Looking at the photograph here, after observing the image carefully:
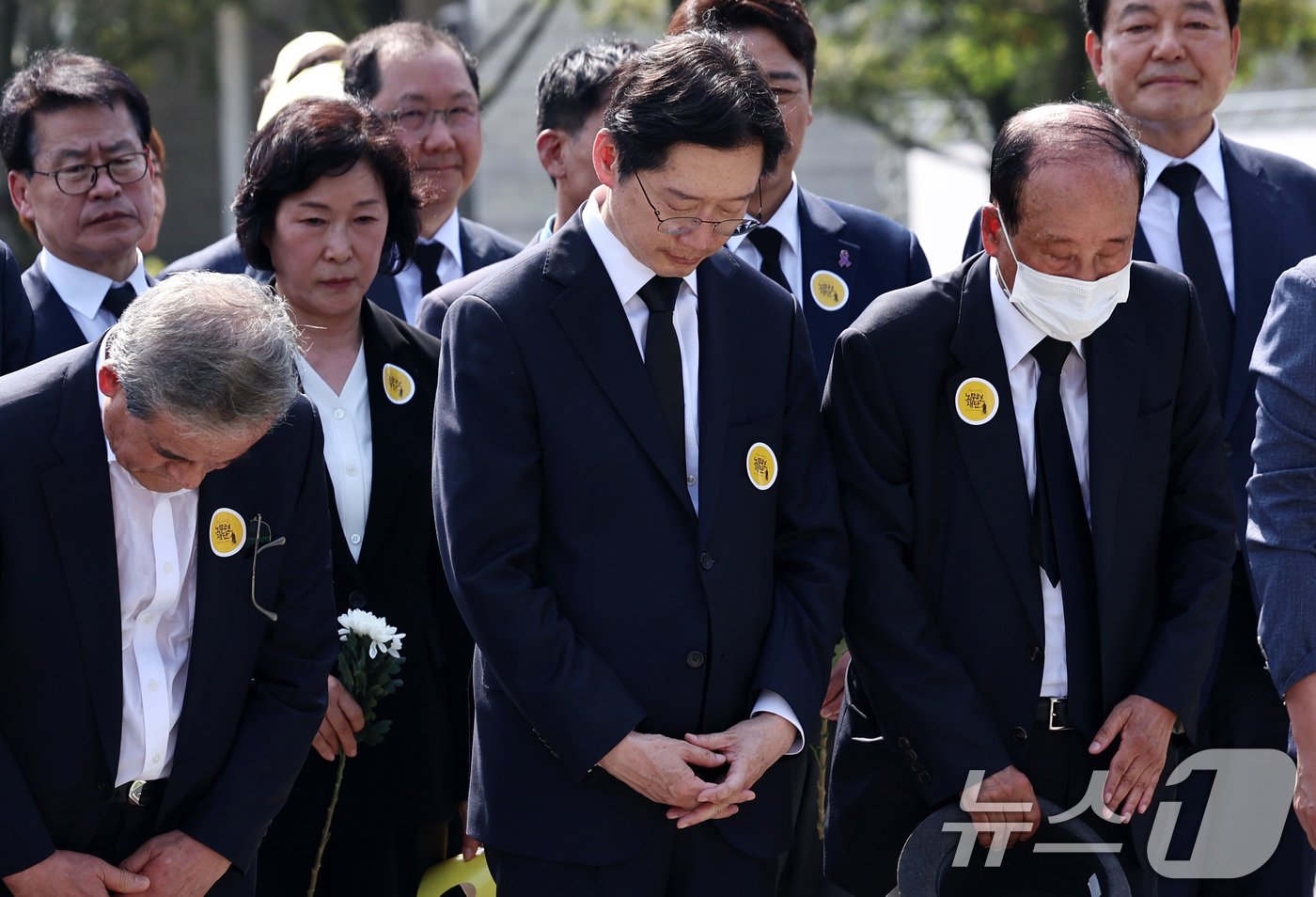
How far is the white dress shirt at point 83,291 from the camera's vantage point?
14.8ft

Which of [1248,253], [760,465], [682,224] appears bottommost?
[760,465]

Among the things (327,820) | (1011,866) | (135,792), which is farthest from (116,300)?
(1011,866)

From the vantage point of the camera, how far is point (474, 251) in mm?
5586

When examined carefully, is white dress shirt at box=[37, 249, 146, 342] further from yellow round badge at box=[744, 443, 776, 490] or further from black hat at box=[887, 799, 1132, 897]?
black hat at box=[887, 799, 1132, 897]

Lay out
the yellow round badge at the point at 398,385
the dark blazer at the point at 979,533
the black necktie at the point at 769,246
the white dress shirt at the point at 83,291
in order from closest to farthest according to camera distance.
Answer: the dark blazer at the point at 979,533, the yellow round badge at the point at 398,385, the white dress shirt at the point at 83,291, the black necktie at the point at 769,246

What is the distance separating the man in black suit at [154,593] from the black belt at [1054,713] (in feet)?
5.17

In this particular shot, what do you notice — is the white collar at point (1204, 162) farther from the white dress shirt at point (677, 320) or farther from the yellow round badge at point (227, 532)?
the yellow round badge at point (227, 532)

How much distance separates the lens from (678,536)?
3.40 meters

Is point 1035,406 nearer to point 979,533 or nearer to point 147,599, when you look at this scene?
point 979,533

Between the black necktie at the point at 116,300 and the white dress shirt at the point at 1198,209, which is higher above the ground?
the white dress shirt at the point at 1198,209

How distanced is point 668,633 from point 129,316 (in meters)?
1.22

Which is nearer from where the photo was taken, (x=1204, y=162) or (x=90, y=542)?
(x=90, y=542)

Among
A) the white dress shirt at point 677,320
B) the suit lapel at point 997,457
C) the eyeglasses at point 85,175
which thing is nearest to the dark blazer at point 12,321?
the eyeglasses at point 85,175

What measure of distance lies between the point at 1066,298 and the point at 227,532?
1816mm
